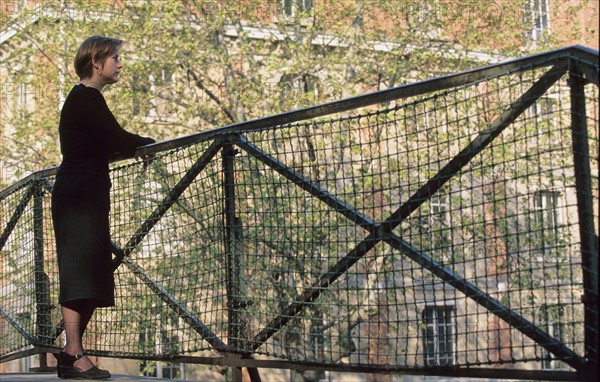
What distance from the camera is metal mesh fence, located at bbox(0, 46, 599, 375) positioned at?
4.05 meters

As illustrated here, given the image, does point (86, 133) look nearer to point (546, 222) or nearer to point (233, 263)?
point (233, 263)

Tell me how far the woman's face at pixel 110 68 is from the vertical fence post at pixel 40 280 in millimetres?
1953

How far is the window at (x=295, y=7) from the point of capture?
81.5ft

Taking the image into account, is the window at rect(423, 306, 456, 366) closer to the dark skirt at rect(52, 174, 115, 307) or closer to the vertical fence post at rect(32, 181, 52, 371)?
the dark skirt at rect(52, 174, 115, 307)

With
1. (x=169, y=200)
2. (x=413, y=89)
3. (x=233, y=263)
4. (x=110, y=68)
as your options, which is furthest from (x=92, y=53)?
(x=413, y=89)

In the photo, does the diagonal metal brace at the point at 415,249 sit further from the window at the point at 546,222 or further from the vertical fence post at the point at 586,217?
the window at the point at 546,222

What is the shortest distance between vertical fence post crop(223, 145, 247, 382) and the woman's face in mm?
690

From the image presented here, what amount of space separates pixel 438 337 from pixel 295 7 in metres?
21.1

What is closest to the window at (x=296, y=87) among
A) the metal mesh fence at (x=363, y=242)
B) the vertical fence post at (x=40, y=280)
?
the metal mesh fence at (x=363, y=242)

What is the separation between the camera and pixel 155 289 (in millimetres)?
5816

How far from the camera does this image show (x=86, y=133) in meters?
4.95

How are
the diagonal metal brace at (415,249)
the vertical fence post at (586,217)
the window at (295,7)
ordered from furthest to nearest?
the window at (295,7) → the diagonal metal brace at (415,249) → the vertical fence post at (586,217)

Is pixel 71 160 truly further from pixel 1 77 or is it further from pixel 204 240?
pixel 1 77

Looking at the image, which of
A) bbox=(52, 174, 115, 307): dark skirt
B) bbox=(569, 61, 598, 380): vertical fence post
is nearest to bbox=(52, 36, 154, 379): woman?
bbox=(52, 174, 115, 307): dark skirt
